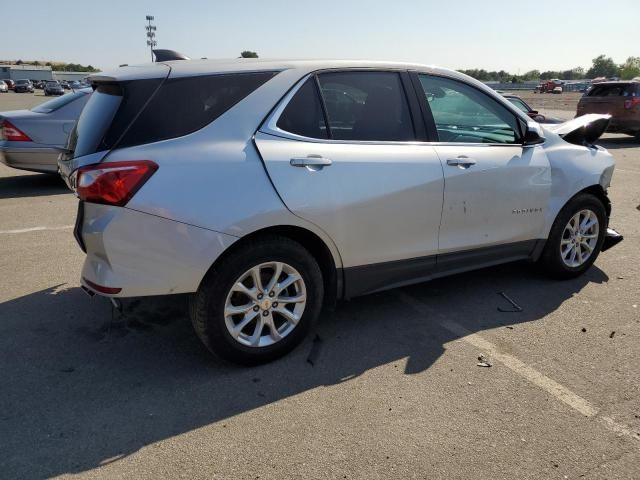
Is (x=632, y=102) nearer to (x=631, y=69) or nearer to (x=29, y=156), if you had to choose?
(x=29, y=156)

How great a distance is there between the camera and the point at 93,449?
2.54 m

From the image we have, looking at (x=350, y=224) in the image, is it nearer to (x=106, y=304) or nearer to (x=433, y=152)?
A: (x=433, y=152)

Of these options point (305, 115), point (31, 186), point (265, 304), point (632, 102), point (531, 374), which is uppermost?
point (305, 115)

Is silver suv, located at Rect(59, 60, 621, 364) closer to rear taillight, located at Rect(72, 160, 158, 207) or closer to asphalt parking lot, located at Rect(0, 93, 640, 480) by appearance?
rear taillight, located at Rect(72, 160, 158, 207)

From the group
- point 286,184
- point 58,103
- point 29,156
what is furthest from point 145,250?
point 58,103

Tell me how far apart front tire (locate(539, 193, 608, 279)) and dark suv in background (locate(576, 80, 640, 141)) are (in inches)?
493

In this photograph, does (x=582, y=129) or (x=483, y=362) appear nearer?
(x=483, y=362)

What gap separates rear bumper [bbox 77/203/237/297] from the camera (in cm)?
280

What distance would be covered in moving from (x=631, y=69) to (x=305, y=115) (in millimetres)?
137627

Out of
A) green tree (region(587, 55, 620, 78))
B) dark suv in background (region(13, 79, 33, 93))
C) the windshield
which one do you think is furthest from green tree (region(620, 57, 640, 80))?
the windshield

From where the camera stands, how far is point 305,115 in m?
3.31

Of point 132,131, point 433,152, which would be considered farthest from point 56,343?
point 433,152

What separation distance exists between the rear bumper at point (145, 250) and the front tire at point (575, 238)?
9.83ft

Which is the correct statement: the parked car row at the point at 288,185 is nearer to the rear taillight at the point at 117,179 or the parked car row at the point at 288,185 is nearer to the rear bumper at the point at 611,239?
the rear taillight at the point at 117,179
